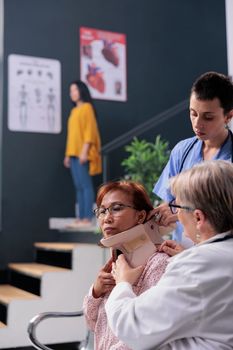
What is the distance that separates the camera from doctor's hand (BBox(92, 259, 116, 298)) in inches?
67.8

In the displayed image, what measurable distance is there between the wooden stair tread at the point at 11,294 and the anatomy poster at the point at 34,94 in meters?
1.65

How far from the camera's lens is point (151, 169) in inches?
205

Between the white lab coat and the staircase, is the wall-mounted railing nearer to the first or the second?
the staircase

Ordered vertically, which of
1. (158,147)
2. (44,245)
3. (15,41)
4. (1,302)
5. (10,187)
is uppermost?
(15,41)

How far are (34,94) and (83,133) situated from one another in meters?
0.69

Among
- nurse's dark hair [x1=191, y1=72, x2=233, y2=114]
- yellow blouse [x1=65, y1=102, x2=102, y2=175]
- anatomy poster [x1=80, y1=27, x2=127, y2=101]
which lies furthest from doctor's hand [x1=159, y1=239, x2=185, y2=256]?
anatomy poster [x1=80, y1=27, x2=127, y2=101]

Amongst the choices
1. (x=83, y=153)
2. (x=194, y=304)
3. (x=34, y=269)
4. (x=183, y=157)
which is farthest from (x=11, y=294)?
(x=194, y=304)

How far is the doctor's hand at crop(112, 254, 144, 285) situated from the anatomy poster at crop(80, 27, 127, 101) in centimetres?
462

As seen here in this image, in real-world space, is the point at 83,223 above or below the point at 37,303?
above

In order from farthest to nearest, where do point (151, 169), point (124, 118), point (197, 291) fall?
point (124, 118) < point (151, 169) < point (197, 291)

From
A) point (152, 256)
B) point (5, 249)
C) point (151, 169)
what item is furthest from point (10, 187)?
point (152, 256)

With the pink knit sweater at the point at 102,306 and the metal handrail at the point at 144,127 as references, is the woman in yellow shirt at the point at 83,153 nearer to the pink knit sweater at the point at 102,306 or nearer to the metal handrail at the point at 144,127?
the metal handrail at the point at 144,127

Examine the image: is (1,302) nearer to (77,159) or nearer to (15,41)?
(77,159)

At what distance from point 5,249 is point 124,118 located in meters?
1.99
